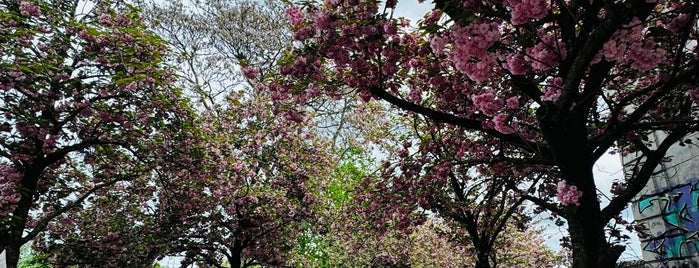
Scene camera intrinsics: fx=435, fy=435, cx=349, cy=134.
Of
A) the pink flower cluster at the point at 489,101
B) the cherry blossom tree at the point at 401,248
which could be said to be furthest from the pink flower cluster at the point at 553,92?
the cherry blossom tree at the point at 401,248

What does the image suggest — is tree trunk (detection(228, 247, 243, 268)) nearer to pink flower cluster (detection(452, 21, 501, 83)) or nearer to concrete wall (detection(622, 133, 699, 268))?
concrete wall (detection(622, 133, 699, 268))

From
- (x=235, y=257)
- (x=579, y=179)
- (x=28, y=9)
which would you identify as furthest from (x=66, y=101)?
(x=579, y=179)

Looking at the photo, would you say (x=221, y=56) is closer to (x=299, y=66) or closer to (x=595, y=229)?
(x=299, y=66)

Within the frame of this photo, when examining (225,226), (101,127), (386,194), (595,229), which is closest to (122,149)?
(101,127)

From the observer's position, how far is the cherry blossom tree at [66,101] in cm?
702

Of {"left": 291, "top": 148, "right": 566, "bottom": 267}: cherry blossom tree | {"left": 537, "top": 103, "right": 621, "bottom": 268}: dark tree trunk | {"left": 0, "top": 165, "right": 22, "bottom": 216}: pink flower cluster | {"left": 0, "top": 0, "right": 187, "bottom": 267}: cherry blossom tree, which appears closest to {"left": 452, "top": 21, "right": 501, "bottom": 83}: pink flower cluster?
{"left": 537, "top": 103, "right": 621, "bottom": 268}: dark tree trunk

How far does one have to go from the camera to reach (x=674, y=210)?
30.8 feet

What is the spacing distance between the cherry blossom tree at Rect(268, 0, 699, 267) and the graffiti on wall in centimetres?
289

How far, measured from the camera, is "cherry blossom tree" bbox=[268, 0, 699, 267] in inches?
145

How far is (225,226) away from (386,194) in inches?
223

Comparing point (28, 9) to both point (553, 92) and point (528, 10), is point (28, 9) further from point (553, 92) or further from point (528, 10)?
point (553, 92)

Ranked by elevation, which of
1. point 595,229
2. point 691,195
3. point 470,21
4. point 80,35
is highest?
point 80,35

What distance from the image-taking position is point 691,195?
29.3 ft

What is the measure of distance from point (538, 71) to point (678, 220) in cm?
690
